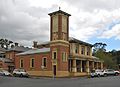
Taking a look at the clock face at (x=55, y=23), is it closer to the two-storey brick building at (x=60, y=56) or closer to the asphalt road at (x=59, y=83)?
the two-storey brick building at (x=60, y=56)

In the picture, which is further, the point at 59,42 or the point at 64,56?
the point at 64,56

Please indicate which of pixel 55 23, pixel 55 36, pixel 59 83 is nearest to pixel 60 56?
pixel 55 36

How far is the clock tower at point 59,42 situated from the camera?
62875 millimetres

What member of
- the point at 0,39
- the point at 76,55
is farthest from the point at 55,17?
the point at 0,39

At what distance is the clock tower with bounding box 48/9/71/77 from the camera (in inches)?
2475

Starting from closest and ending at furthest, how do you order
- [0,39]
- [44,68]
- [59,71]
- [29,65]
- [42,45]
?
[59,71]
[44,68]
[29,65]
[42,45]
[0,39]

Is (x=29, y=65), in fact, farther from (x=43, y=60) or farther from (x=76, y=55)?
(x=76, y=55)

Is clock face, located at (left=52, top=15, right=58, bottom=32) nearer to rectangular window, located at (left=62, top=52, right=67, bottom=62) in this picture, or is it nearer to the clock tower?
the clock tower

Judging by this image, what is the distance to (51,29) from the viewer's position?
6569 centimetres

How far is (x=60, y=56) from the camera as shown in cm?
6291

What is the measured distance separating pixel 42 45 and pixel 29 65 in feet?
40.1

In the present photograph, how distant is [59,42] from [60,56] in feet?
10.4

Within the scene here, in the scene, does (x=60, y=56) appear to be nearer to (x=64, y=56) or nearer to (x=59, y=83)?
(x=64, y=56)

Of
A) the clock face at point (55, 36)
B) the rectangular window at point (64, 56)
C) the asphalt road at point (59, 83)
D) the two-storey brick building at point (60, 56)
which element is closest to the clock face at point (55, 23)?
the two-storey brick building at point (60, 56)
